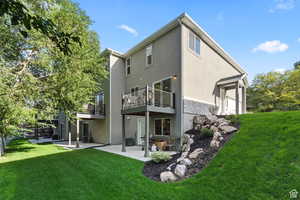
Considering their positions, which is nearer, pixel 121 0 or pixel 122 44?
pixel 121 0

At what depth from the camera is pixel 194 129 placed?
33.4 feet

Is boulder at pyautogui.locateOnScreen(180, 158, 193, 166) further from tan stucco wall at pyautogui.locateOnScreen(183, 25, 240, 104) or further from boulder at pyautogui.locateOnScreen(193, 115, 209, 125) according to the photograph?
tan stucco wall at pyautogui.locateOnScreen(183, 25, 240, 104)

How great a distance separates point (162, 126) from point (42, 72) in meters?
9.23

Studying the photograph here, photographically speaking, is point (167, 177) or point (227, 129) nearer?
point (167, 177)

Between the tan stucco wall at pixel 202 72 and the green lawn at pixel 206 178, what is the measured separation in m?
4.62

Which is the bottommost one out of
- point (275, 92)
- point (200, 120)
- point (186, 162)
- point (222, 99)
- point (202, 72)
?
point (186, 162)

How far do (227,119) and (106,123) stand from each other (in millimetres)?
9920

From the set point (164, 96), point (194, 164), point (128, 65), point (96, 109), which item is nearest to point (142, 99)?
point (164, 96)

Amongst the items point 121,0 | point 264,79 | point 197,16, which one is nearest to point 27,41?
point 121,0

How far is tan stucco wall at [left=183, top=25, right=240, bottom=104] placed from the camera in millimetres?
10281

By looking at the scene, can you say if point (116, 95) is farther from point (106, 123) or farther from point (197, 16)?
point (197, 16)

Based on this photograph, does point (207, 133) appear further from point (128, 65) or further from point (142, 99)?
point (128, 65)

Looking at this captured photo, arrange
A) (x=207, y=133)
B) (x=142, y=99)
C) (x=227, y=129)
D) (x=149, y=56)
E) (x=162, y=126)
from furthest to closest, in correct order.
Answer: (x=149, y=56)
(x=162, y=126)
(x=142, y=99)
(x=207, y=133)
(x=227, y=129)

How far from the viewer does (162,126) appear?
11383 millimetres
